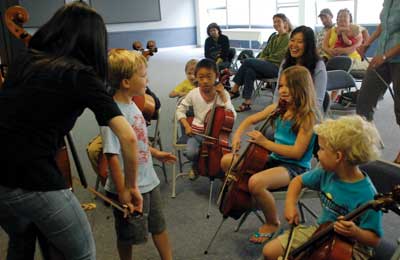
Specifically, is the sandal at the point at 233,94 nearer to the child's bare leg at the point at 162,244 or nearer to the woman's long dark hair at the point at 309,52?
the woman's long dark hair at the point at 309,52

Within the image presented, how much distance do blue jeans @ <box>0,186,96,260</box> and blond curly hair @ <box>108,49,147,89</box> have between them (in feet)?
1.63

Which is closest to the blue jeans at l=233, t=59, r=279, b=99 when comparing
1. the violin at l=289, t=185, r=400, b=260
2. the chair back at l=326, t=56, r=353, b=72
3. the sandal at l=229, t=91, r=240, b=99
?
the sandal at l=229, t=91, r=240, b=99

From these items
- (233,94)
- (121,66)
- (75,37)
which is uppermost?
(75,37)

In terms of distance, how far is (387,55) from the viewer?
2578 millimetres

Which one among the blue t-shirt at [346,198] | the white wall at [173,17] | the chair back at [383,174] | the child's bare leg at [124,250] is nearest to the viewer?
the blue t-shirt at [346,198]

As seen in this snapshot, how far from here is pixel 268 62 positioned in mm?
4645

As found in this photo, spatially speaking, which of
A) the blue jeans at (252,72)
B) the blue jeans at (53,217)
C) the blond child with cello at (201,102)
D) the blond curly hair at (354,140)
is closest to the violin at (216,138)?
the blond child with cello at (201,102)

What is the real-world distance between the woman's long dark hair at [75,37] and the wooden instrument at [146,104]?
4.14 feet

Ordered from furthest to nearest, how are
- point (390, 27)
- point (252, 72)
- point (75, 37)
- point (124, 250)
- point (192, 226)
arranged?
point (252, 72)
point (390, 27)
point (192, 226)
point (124, 250)
point (75, 37)

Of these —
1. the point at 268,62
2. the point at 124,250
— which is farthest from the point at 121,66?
the point at 268,62

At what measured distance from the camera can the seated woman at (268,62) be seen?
15.1 ft

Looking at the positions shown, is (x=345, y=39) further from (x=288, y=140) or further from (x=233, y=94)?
(x=288, y=140)

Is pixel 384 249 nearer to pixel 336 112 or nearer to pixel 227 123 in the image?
pixel 227 123

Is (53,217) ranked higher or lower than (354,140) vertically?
lower
